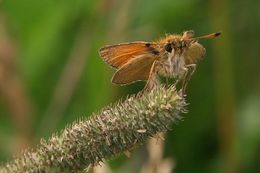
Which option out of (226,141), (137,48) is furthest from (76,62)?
(137,48)

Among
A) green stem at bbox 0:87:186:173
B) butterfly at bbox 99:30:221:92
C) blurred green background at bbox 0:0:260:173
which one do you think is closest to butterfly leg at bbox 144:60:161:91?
butterfly at bbox 99:30:221:92

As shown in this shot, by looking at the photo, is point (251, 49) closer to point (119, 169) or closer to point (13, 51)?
point (119, 169)

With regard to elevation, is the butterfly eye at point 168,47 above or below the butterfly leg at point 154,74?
above

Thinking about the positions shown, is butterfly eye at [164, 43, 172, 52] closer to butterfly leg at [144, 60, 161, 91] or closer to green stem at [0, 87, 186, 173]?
butterfly leg at [144, 60, 161, 91]

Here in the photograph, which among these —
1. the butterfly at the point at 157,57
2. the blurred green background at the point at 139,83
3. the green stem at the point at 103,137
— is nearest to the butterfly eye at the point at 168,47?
the butterfly at the point at 157,57

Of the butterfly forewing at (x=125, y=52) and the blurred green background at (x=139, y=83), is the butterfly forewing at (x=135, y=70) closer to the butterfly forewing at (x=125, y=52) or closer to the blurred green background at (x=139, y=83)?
the butterfly forewing at (x=125, y=52)

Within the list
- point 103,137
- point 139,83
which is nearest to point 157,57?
point 103,137

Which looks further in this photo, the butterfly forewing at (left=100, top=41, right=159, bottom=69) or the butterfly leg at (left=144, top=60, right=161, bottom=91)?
the butterfly forewing at (left=100, top=41, right=159, bottom=69)
